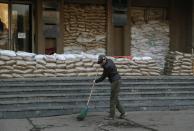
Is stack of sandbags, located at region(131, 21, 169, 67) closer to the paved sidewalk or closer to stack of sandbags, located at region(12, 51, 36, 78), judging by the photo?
stack of sandbags, located at region(12, 51, 36, 78)

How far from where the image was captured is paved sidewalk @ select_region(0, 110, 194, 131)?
11039 mm

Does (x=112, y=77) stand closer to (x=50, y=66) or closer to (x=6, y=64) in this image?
(x=50, y=66)

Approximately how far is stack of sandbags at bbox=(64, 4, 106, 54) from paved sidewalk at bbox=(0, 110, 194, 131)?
5579 mm

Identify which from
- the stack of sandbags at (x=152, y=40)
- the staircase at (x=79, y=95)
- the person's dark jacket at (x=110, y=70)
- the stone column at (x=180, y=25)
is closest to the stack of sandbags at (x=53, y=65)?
the staircase at (x=79, y=95)

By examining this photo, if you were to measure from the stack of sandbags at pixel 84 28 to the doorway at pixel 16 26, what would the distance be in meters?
1.38

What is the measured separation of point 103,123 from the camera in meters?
11.7

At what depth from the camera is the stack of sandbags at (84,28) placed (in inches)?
717

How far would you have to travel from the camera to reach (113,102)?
1230cm

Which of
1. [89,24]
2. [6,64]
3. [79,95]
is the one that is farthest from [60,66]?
[89,24]

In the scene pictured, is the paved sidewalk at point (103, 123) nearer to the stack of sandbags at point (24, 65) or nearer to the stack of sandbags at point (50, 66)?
the stack of sandbags at point (50, 66)

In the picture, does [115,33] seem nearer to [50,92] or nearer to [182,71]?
[182,71]

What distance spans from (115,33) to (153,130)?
869 centimetres

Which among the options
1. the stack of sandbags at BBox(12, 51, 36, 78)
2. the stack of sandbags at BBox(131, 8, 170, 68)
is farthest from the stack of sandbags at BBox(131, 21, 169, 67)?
the stack of sandbags at BBox(12, 51, 36, 78)

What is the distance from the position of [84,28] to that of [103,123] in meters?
7.30
